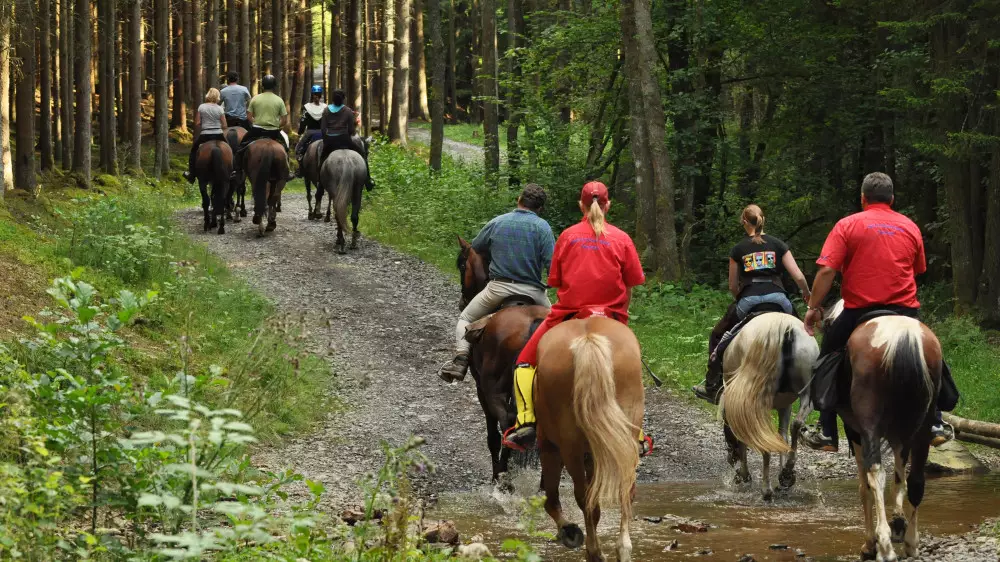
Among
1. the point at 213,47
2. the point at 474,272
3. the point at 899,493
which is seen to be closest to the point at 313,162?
the point at 474,272

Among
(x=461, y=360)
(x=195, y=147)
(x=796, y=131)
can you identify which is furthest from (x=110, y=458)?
(x=796, y=131)

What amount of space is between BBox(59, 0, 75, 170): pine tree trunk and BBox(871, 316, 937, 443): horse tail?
926 inches

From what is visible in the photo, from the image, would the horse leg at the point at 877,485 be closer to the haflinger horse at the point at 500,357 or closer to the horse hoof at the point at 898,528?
the horse hoof at the point at 898,528

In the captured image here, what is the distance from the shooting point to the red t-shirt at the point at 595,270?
7.64 meters

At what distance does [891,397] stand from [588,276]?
2.15 m

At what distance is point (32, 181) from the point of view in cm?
2255

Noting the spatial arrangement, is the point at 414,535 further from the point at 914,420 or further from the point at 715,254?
the point at 715,254

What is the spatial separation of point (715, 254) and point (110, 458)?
18.5 m

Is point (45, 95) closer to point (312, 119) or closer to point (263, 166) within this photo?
point (312, 119)

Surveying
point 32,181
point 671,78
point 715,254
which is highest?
point 671,78

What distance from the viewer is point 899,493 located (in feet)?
25.8

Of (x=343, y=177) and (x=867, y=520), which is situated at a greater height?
(x=343, y=177)

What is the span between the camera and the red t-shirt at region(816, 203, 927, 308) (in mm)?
7848

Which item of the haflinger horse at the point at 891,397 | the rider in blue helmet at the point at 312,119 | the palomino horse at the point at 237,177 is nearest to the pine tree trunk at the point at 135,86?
the palomino horse at the point at 237,177
